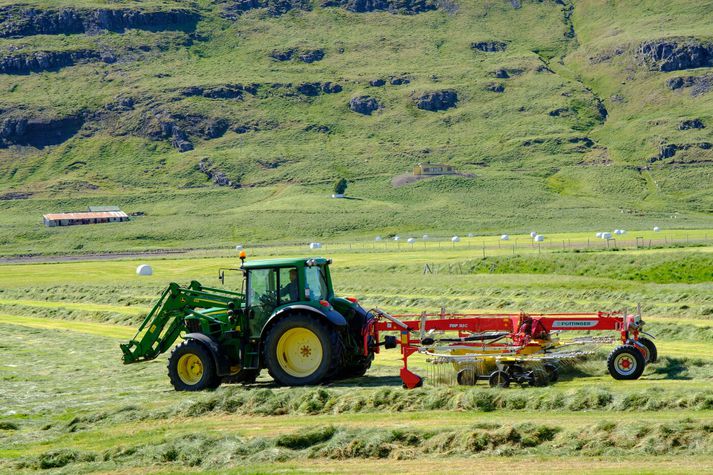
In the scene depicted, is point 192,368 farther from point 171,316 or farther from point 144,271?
point 144,271

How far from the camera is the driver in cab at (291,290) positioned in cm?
1952

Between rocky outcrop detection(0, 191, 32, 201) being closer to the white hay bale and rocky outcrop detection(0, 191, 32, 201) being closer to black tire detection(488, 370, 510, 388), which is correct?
the white hay bale

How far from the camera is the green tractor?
62.1ft

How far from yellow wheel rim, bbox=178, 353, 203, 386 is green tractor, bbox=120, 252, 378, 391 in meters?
0.02

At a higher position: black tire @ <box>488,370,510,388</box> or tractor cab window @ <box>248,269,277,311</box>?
tractor cab window @ <box>248,269,277,311</box>

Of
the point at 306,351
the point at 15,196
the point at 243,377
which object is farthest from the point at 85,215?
the point at 306,351

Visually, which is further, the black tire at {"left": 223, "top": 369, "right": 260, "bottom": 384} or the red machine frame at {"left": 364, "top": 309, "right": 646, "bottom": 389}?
the black tire at {"left": 223, "top": 369, "right": 260, "bottom": 384}

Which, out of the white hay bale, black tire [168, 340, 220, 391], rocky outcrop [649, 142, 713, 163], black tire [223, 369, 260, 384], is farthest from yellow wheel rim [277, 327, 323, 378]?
rocky outcrop [649, 142, 713, 163]

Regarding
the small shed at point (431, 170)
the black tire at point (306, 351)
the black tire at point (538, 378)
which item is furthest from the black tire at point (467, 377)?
the small shed at point (431, 170)

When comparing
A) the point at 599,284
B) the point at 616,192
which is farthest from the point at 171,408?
the point at 616,192

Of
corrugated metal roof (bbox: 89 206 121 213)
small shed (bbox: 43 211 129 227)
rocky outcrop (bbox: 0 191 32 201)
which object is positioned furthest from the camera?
rocky outcrop (bbox: 0 191 32 201)

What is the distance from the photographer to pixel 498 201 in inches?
6363

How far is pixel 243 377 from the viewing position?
2067cm

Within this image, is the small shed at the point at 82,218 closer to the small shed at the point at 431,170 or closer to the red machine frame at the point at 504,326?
the small shed at the point at 431,170
